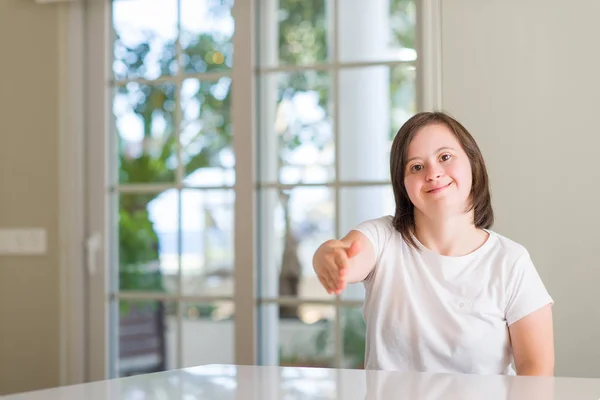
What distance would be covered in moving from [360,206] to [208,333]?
0.84 m

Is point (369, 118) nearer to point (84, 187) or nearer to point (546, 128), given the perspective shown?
point (546, 128)

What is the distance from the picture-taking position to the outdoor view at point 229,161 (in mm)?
3129

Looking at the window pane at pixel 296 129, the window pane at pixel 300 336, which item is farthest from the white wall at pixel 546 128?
the window pane at pixel 300 336

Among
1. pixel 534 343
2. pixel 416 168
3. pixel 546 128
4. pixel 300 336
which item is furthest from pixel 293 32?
pixel 534 343

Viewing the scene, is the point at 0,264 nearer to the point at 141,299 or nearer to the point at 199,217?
the point at 141,299

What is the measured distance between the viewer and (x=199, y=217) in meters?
3.37

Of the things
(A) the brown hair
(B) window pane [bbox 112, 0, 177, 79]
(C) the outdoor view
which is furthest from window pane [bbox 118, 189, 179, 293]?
(A) the brown hair

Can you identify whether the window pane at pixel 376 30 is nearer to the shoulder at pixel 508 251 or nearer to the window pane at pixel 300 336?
the window pane at pixel 300 336

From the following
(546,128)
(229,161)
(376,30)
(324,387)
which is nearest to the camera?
(324,387)

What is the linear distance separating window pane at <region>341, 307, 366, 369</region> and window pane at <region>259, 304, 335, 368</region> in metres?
0.05

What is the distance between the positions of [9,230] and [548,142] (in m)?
2.27

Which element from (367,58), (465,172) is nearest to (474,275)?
(465,172)

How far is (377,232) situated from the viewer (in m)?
1.84

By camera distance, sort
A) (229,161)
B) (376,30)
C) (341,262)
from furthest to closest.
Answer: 1. (229,161)
2. (376,30)
3. (341,262)
